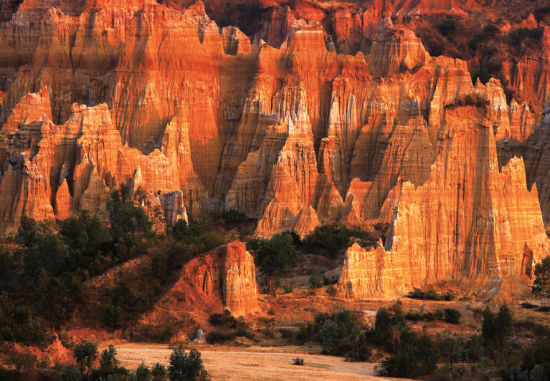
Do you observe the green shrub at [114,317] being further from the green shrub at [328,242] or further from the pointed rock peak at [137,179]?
Answer: the pointed rock peak at [137,179]

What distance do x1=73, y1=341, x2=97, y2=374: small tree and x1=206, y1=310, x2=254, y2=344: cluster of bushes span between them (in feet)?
24.2

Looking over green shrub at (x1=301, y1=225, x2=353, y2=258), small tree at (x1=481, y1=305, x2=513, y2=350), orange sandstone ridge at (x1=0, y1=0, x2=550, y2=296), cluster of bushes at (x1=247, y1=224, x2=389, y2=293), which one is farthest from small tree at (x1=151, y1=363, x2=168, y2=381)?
green shrub at (x1=301, y1=225, x2=353, y2=258)

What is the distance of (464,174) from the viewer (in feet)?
179

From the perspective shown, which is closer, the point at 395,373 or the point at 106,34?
the point at 395,373

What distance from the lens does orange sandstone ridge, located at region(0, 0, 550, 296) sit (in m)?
70.6

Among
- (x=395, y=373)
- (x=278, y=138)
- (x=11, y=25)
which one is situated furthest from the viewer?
(x=11, y=25)

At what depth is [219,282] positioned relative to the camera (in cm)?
4591

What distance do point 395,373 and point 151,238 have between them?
59.6 feet

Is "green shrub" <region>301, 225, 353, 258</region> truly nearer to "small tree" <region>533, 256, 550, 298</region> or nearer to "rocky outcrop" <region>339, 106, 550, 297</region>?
"rocky outcrop" <region>339, 106, 550, 297</region>

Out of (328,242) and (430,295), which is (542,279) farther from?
(328,242)

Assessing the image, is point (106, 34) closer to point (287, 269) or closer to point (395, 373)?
point (287, 269)

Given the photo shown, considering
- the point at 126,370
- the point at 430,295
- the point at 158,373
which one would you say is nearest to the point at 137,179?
the point at 430,295

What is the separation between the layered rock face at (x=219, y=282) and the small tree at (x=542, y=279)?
→ 44.8ft

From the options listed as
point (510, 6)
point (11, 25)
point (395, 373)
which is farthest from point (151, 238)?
point (510, 6)
